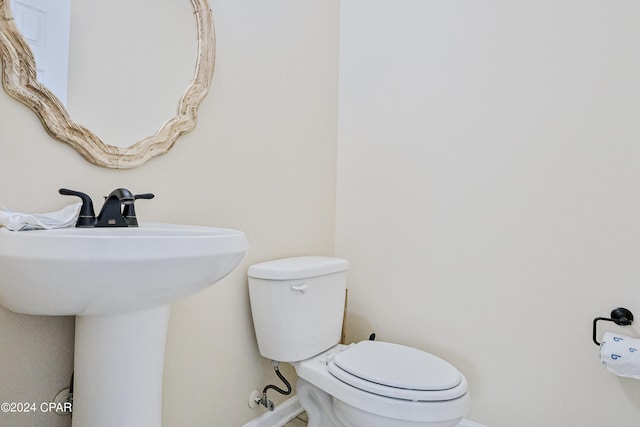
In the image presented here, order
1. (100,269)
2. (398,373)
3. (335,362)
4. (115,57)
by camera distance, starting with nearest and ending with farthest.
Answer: (100,269) < (115,57) < (398,373) < (335,362)

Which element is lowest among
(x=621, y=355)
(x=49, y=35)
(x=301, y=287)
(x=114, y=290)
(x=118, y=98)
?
(x=621, y=355)

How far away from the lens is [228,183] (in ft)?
4.44

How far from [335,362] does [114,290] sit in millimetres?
840

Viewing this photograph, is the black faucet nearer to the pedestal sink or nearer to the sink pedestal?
the pedestal sink

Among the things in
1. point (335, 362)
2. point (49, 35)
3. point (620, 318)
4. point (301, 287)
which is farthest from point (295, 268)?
point (620, 318)

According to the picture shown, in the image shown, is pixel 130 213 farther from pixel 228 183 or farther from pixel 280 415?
pixel 280 415

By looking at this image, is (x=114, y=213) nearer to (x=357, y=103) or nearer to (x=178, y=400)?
(x=178, y=400)

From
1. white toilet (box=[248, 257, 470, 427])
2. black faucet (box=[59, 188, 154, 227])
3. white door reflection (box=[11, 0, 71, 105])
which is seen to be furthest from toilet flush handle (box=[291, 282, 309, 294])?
white door reflection (box=[11, 0, 71, 105])

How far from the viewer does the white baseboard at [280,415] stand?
149cm

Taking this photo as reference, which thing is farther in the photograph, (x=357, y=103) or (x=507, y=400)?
(x=357, y=103)

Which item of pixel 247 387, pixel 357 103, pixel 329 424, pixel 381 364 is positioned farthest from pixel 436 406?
pixel 357 103

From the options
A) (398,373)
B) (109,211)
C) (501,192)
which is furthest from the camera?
(501,192)

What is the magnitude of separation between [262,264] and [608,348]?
1152 mm

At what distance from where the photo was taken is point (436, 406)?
3.53 ft
